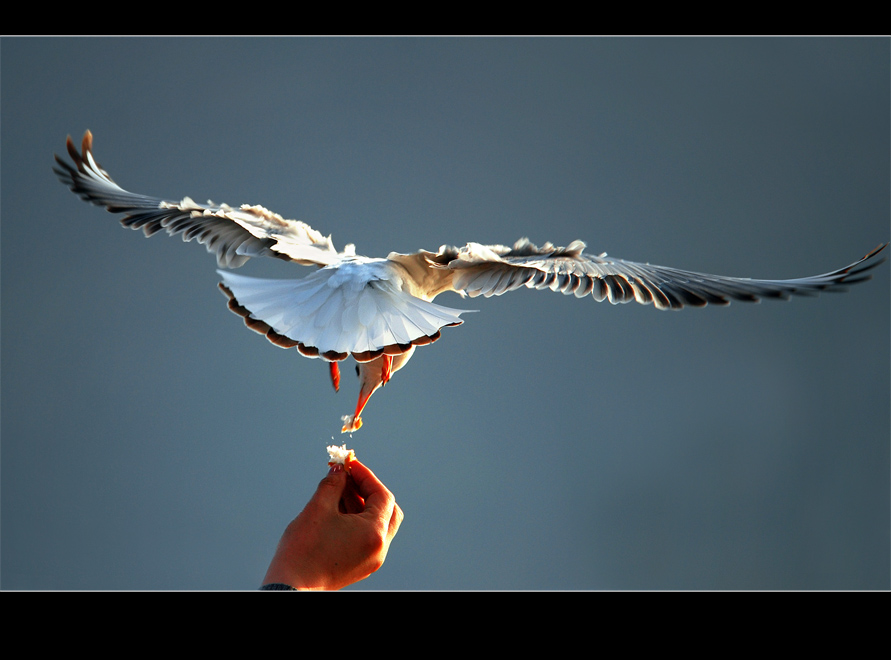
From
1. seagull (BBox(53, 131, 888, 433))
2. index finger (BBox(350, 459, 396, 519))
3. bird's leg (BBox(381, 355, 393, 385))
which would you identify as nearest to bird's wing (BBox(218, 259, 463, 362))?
seagull (BBox(53, 131, 888, 433))

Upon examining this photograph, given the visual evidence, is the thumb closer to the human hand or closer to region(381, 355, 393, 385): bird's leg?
the human hand

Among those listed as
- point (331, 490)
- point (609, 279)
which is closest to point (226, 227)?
point (331, 490)

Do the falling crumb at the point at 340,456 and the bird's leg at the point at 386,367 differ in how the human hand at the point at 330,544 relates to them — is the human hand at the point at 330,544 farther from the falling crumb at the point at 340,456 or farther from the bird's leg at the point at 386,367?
the bird's leg at the point at 386,367

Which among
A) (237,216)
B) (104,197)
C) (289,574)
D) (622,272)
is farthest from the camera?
(104,197)

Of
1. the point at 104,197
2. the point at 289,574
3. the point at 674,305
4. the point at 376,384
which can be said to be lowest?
the point at 289,574

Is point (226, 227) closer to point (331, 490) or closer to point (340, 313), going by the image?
point (340, 313)

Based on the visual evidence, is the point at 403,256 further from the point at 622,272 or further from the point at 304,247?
the point at 622,272

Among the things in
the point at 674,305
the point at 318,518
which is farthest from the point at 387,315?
the point at 674,305

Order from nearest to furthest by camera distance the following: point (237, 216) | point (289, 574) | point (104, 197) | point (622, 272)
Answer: point (289, 574)
point (622, 272)
point (237, 216)
point (104, 197)
